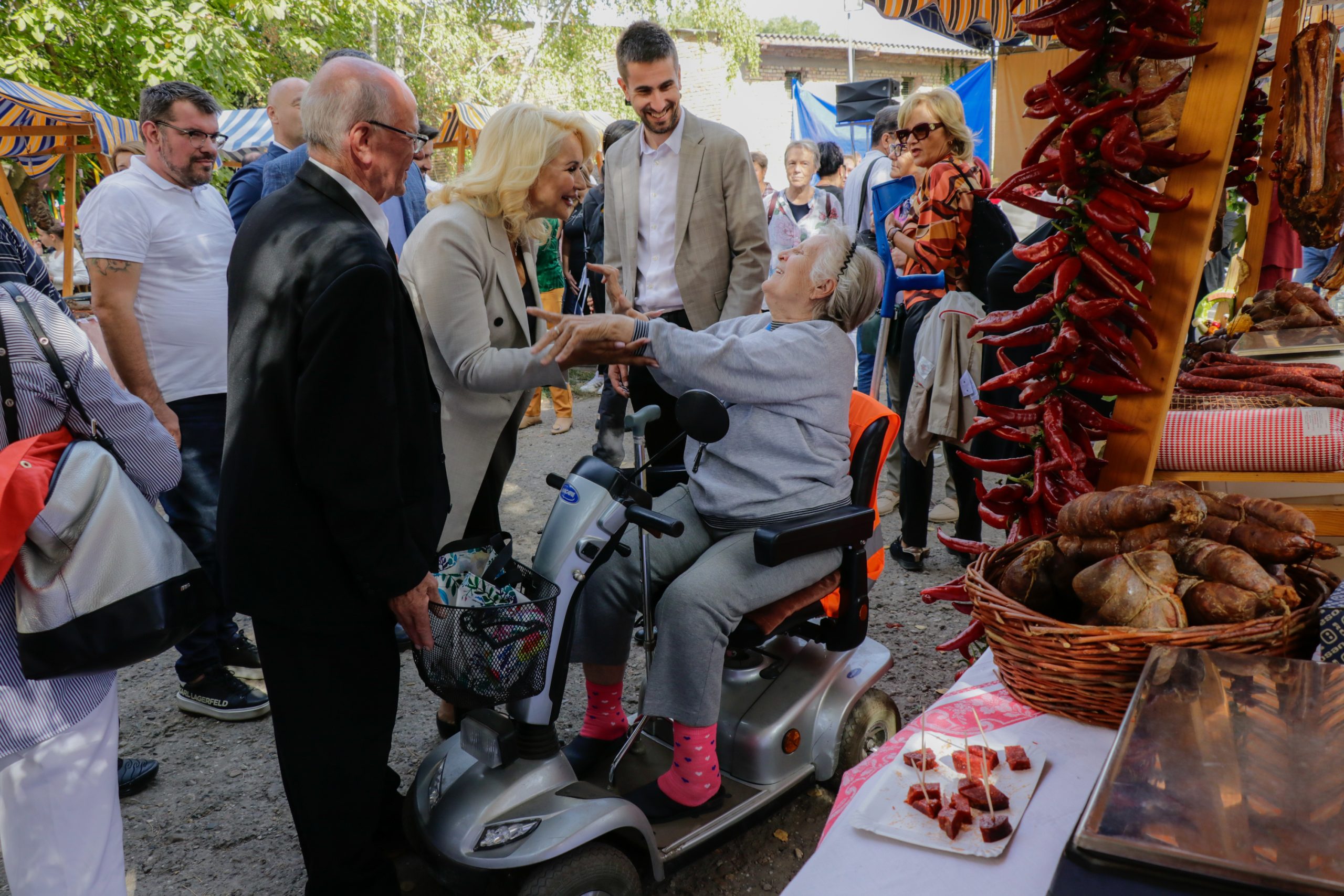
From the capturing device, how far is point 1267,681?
107 cm

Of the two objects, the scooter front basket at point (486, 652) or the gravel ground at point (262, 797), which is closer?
the scooter front basket at point (486, 652)

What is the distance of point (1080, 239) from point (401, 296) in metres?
1.47

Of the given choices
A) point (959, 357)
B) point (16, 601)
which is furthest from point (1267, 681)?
point (959, 357)

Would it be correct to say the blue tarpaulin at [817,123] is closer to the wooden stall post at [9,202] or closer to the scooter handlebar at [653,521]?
the wooden stall post at [9,202]

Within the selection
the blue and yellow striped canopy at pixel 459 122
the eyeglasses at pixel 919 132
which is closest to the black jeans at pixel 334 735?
the eyeglasses at pixel 919 132

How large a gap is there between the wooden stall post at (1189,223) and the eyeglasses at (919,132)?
2.54 metres

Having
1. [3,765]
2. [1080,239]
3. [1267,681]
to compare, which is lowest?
[3,765]

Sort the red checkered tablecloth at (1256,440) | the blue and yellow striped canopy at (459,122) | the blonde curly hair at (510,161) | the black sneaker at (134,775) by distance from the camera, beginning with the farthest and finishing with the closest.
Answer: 1. the blue and yellow striped canopy at (459,122)
2. the black sneaker at (134,775)
3. the blonde curly hair at (510,161)
4. the red checkered tablecloth at (1256,440)

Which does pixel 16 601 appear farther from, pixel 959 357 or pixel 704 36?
pixel 704 36

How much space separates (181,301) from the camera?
3588 millimetres

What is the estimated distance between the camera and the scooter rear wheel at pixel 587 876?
6.95 ft

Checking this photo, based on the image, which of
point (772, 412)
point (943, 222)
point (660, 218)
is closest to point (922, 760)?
point (772, 412)

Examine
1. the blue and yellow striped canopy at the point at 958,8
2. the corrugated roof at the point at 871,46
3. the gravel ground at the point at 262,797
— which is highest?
the corrugated roof at the point at 871,46

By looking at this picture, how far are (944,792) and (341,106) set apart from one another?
6.10 feet
